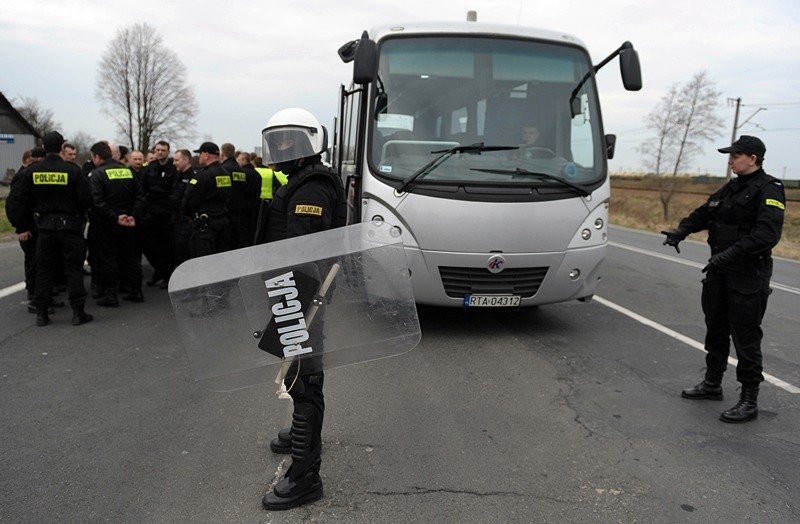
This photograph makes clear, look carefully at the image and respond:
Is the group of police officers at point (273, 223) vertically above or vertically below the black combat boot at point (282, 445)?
above

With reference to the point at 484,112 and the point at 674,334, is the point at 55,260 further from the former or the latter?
the point at 674,334

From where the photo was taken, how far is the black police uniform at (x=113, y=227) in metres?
7.77

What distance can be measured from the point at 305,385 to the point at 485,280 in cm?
324

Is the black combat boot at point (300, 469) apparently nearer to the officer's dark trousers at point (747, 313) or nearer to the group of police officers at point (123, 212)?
the officer's dark trousers at point (747, 313)

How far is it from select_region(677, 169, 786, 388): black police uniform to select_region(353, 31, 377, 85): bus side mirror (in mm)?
3119

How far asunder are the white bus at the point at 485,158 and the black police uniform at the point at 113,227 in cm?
294

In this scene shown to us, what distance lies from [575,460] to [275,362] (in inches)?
74.5

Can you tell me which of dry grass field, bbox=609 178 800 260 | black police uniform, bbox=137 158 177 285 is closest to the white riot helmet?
black police uniform, bbox=137 158 177 285

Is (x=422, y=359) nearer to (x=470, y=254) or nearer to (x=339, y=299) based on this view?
(x=470, y=254)

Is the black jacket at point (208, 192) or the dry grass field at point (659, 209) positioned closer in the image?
the black jacket at point (208, 192)

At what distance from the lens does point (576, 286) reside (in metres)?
6.43

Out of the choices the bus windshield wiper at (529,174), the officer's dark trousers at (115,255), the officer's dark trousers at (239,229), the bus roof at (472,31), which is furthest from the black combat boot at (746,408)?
the officer's dark trousers at (115,255)

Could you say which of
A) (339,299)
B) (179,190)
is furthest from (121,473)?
(179,190)

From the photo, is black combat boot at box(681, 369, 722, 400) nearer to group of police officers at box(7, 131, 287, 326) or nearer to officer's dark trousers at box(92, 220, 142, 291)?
group of police officers at box(7, 131, 287, 326)
